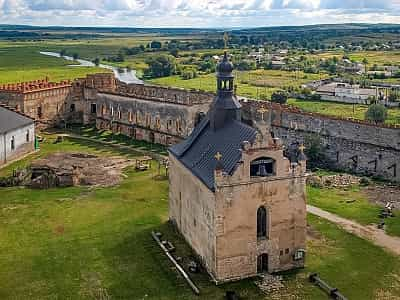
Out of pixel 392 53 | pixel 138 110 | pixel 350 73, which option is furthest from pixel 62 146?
pixel 392 53

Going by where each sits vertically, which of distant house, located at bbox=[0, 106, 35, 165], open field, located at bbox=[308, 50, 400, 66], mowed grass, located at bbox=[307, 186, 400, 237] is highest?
open field, located at bbox=[308, 50, 400, 66]

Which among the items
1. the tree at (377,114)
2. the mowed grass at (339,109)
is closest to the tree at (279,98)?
the mowed grass at (339,109)

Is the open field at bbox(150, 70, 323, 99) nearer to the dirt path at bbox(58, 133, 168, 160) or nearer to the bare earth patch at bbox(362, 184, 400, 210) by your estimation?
the dirt path at bbox(58, 133, 168, 160)

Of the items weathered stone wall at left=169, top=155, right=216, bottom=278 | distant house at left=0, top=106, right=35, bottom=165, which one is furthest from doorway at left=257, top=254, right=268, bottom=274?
distant house at left=0, top=106, right=35, bottom=165

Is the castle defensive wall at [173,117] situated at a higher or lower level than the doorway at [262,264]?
higher

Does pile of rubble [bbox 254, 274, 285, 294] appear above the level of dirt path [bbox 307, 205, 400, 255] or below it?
below

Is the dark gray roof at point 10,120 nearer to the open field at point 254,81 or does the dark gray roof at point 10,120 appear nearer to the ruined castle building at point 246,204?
the ruined castle building at point 246,204
